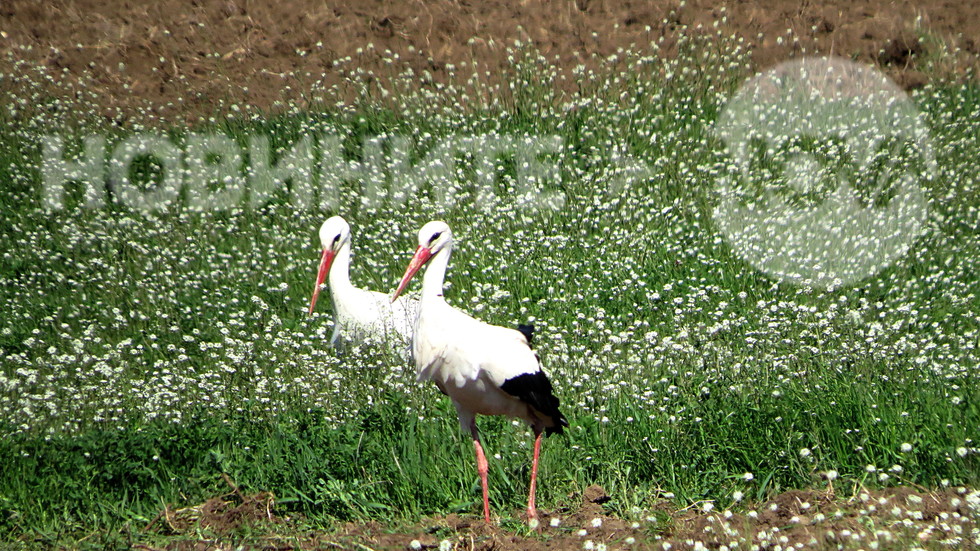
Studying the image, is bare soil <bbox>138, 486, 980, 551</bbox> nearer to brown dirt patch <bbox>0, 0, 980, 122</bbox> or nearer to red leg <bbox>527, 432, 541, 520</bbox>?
red leg <bbox>527, 432, 541, 520</bbox>

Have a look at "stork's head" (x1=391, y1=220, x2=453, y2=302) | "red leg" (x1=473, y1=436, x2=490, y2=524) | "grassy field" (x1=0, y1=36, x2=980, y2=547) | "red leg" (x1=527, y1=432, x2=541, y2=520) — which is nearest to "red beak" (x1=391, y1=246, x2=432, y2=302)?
"stork's head" (x1=391, y1=220, x2=453, y2=302)

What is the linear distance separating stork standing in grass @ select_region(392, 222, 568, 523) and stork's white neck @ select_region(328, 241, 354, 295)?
2.47 meters

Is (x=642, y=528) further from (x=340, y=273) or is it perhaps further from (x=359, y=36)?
(x=359, y=36)

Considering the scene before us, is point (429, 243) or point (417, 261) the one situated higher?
point (429, 243)

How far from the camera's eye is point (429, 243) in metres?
5.39

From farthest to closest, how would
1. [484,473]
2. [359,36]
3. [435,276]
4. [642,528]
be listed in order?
[359,36] < [435,276] < [484,473] < [642,528]

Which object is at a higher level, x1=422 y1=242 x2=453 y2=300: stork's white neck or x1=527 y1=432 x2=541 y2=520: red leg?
Answer: x1=422 y1=242 x2=453 y2=300: stork's white neck

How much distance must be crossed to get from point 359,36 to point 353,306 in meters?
7.59

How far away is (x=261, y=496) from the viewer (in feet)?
16.6

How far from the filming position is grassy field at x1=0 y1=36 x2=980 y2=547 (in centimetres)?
503

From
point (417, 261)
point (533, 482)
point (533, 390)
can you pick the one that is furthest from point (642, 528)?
point (417, 261)

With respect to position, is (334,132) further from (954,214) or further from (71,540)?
(71,540)

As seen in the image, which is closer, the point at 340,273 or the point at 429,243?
the point at 429,243

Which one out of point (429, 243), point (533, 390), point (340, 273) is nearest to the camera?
point (533, 390)
